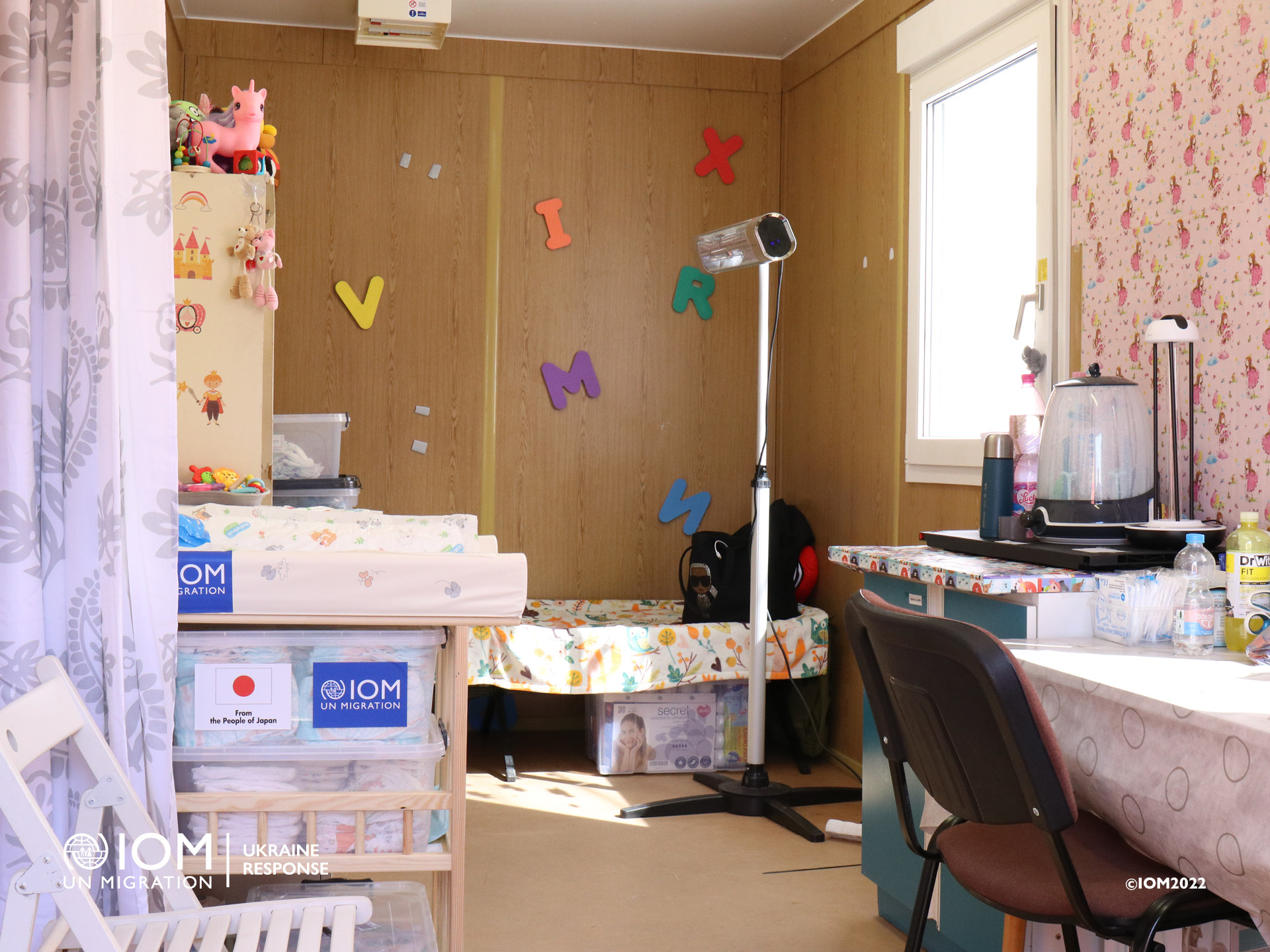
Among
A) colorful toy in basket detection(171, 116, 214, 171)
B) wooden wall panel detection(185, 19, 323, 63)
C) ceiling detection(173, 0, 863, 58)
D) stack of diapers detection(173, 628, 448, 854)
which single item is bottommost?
stack of diapers detection(173, 628, 448, 854)

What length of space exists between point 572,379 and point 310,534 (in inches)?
102

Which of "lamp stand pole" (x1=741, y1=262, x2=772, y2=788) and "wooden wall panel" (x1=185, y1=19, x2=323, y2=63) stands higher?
"wooden wall panel" (x1=185, y1=19, x2=323, y2=63)

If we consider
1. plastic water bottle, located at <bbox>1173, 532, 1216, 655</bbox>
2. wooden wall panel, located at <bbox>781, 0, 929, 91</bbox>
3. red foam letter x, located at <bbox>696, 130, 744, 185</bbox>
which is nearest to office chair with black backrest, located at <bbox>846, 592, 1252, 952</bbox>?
plastic water bottle, located at <bbox>1173, 532, 1216, 655</bbox>

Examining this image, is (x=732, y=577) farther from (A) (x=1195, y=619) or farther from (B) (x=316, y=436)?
(A) (x=1195, y=619)

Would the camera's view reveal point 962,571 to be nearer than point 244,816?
No

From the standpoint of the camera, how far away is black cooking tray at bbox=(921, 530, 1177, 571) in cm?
201

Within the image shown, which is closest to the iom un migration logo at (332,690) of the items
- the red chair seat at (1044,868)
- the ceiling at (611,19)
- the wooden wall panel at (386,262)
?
the red chair seat at (1044,868)

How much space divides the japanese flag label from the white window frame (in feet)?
6.22

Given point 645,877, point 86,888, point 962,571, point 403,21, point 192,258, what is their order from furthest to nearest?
point 403,21, point 645,877, point 192,258, point 962,571, point 86,888

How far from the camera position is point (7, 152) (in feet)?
5.20

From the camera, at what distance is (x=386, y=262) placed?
4.23 m

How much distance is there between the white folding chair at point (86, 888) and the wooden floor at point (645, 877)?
917mm

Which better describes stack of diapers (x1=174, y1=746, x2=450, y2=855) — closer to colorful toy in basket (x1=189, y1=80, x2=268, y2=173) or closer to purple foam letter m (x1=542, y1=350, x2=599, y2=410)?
colorful toy in basket (x1=189, y1=80, x2=268, y2=173)

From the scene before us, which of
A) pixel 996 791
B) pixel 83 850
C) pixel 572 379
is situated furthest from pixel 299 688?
pixel 572 379
